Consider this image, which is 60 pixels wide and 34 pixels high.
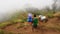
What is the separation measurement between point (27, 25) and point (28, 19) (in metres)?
0.04

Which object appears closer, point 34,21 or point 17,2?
point 34,21

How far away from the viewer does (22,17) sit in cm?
132

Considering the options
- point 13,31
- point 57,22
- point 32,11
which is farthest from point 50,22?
point 13,31

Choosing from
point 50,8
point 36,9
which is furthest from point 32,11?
point 50,8

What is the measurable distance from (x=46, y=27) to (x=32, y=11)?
0.16 m

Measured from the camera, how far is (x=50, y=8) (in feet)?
4.64

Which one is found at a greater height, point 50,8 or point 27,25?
point 50,8

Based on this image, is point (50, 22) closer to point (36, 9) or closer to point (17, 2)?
point (36, 9)

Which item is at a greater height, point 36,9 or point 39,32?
point 36,9

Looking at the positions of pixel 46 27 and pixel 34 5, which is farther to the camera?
pixel 34 5

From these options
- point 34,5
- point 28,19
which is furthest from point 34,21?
point 34,5

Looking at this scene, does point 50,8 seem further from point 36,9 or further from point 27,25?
point 27,25

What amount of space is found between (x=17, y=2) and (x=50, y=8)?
248mm

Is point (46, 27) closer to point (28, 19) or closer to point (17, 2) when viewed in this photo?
point (28, 19)
